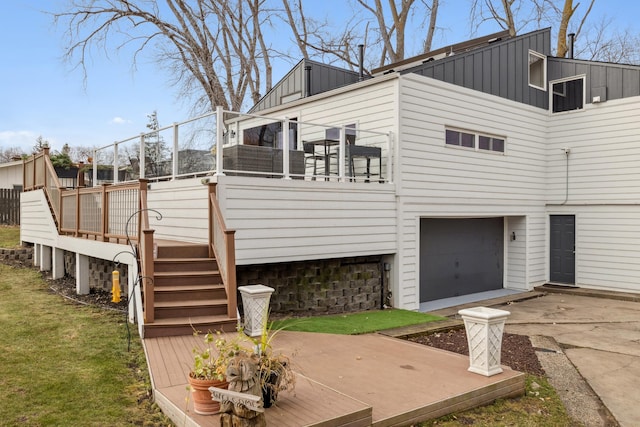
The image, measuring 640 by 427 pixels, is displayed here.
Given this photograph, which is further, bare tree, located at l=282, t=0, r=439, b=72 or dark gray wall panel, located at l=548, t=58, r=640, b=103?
bare tree, located at l=282, t=0, r=439, b=72

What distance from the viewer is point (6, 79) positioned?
776 inches

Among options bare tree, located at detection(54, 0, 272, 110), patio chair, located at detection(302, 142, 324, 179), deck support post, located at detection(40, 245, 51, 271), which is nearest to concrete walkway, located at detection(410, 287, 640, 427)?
patio chair, located at detection(302, 142, 324, 179)

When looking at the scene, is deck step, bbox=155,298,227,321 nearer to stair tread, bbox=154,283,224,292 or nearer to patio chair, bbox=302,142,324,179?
stair tread, bbox=154,283,224,292

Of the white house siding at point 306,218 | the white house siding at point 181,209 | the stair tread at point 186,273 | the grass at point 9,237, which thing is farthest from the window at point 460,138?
the grass at point 9,237

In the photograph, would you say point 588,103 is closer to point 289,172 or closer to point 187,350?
point 289,172

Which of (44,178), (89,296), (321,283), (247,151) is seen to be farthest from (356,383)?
(44,178)

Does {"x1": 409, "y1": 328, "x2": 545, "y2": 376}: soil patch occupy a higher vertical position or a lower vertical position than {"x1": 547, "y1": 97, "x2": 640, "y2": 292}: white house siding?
lower

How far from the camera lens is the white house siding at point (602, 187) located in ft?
36.0

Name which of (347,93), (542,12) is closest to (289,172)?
(347,93)

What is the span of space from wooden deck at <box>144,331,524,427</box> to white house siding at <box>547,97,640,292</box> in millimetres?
7687

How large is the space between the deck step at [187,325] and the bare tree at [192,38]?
1502 cm

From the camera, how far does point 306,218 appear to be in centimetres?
758

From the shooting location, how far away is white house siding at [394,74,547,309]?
891 cm

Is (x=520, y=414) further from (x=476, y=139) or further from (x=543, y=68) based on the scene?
(x=543, y=68)
